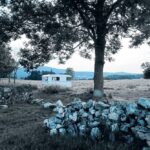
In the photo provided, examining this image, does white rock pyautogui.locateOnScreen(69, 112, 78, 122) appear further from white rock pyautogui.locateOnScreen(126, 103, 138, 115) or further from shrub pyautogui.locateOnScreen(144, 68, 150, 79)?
shrub pyautogui.locateOnScreen(144, 68, 150, 79)

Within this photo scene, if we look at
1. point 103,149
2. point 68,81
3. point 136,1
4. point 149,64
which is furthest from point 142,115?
point 149,64

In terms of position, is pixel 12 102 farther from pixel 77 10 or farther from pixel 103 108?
pixel 103 108

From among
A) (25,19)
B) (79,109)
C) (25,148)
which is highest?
(25,19)

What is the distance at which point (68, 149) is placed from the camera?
8.94 metres

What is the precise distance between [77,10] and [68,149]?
18.6m

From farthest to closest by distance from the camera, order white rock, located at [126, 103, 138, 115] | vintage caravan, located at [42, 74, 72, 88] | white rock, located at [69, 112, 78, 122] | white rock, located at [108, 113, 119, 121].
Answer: vintage caravan, located at [42, 74, 72, 88]
white rock, located at [69, 112, 78, 122]
white rock, located at [108, 113, 119, 121]
white rock, located at [126, 103, 138, 115]

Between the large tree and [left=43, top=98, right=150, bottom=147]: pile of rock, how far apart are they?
13246mm

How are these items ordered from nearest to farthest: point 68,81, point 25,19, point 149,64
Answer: point 25,19, point 68,81, point 149,64

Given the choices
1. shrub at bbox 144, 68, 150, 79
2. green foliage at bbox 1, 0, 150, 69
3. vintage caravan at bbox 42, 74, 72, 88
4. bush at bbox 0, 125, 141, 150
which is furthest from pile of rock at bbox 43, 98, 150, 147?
shrub at bbox 144, 68, 150, 79

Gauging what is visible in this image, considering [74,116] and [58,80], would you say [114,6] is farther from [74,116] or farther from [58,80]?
[58,80]

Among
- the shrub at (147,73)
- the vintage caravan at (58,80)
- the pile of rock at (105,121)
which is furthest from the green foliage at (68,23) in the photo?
the shrub at (147,73)

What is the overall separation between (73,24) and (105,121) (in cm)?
1738

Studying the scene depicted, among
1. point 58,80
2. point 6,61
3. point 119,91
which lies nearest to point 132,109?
point 119,91

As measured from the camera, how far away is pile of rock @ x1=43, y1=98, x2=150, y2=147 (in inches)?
355
